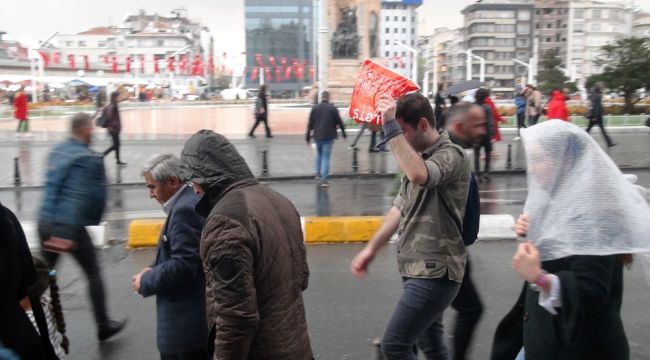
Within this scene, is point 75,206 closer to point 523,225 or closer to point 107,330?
point 107,330

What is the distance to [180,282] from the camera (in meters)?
3.25

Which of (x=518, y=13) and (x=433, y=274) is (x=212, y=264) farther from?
(x=518, y=13)

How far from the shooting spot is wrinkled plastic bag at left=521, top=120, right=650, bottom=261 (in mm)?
2465

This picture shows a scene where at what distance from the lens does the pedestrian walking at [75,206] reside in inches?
196

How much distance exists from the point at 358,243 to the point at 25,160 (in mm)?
12007

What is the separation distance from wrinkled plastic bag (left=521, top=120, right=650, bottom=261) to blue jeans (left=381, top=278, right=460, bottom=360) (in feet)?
3.00

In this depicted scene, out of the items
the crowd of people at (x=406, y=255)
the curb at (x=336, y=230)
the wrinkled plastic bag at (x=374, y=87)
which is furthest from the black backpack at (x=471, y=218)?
the curb at (x=336, y=230)

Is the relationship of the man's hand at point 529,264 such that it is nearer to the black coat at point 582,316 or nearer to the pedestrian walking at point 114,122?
the black coat at point 582,316

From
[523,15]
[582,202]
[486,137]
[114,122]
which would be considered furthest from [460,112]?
[523,15]

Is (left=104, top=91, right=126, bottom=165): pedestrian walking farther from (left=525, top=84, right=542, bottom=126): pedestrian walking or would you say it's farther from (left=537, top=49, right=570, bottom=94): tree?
(left=537, top=49, right=570, bottom=94): tree

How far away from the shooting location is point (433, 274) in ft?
11.1

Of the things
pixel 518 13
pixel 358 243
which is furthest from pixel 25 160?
pixel 518 13

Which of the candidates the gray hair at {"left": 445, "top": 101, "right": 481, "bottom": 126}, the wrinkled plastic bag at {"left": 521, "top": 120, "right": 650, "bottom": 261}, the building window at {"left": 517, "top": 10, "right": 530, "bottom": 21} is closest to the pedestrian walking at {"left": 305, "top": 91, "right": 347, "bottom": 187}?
the gray hair at {"left": 445, "top": 101, "right": 481, "bottom": 126}

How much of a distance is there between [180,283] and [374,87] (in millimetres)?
1608
